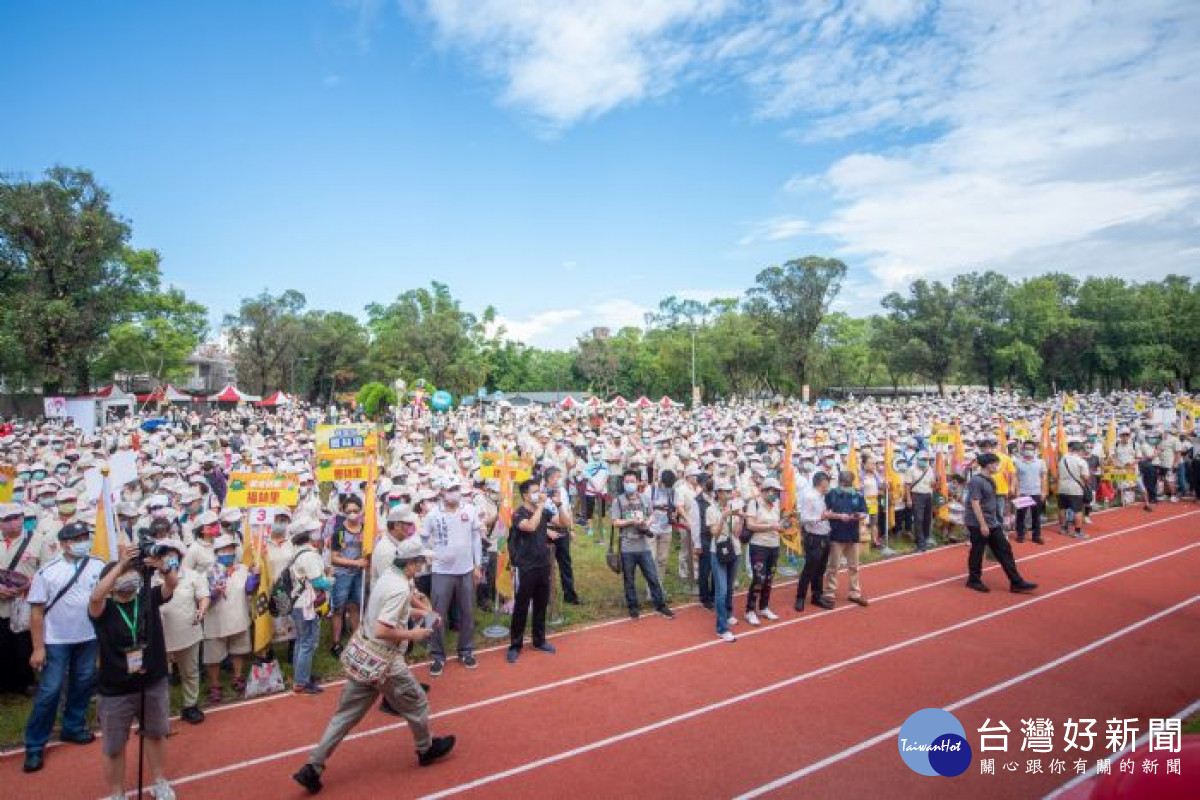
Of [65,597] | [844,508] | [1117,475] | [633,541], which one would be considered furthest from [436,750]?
[1117,475]

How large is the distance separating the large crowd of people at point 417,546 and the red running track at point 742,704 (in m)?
0.38

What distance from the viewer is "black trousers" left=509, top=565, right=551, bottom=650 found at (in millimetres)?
7234

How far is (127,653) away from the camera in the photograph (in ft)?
14.1

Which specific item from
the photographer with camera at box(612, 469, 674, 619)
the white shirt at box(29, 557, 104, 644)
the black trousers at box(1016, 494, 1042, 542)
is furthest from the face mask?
the black trousers at box(1016, 494, 1042, 542)

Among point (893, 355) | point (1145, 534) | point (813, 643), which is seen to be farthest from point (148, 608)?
point (893, 355)

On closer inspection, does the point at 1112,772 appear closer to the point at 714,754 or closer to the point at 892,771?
the point at 892,771

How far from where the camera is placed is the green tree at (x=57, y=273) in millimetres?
30891

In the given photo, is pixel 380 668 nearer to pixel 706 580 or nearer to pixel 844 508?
pixel 706 580

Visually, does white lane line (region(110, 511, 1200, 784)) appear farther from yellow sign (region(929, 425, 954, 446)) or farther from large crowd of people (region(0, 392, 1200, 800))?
yellow sign (region(929, 425, 954, 446))

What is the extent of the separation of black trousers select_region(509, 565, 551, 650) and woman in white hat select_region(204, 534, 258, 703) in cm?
286

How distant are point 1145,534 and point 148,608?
16.6 meters

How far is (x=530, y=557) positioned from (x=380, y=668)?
2638 millimetres

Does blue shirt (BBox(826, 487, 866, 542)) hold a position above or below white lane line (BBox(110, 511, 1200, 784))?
above

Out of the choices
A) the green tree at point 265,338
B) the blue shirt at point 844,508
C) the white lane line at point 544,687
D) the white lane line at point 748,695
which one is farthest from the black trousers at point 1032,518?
the green tree at point 265,338
